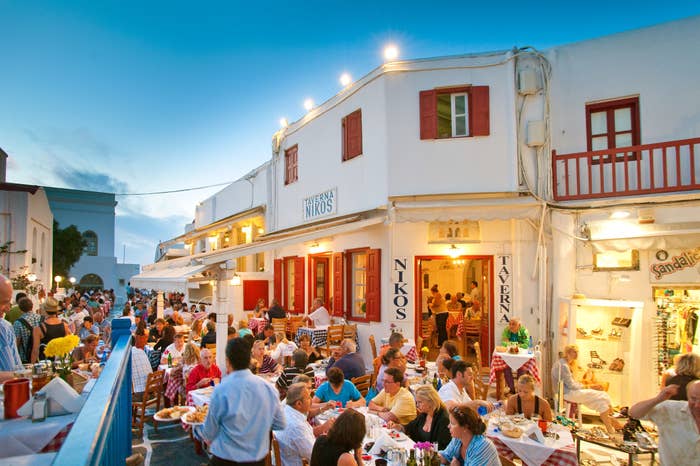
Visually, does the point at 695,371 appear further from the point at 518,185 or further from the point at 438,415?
the point at 518,185

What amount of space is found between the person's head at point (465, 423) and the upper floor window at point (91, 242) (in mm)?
45528

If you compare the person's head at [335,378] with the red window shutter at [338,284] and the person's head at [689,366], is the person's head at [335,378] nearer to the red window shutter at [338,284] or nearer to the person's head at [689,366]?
the person's head at [689,366]

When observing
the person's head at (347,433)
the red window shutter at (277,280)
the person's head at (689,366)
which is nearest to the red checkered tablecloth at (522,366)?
the person's head at (689,366)

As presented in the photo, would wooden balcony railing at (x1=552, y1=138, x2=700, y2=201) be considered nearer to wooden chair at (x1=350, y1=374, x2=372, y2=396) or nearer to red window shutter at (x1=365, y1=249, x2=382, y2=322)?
red window shutter at (x1=365, y1=249, x2=382, y2=322)

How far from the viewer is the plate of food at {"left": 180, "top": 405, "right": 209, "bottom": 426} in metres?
5.54

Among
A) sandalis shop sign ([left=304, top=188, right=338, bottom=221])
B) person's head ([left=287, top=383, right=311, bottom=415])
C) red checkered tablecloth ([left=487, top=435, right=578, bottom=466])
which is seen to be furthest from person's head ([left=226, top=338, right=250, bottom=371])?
sandalis shop sign ([left=304, top=188, right=338, bottom=221])

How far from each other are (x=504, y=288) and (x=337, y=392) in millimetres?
5224

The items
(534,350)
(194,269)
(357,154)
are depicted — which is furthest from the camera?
(357,154)

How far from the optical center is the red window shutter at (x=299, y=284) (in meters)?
13.8

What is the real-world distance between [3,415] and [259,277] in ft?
44.8

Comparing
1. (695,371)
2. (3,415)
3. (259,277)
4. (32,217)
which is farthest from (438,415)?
(32,217)

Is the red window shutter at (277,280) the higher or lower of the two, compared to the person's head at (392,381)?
higher

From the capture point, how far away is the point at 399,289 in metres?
10.3

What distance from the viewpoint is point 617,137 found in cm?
959
